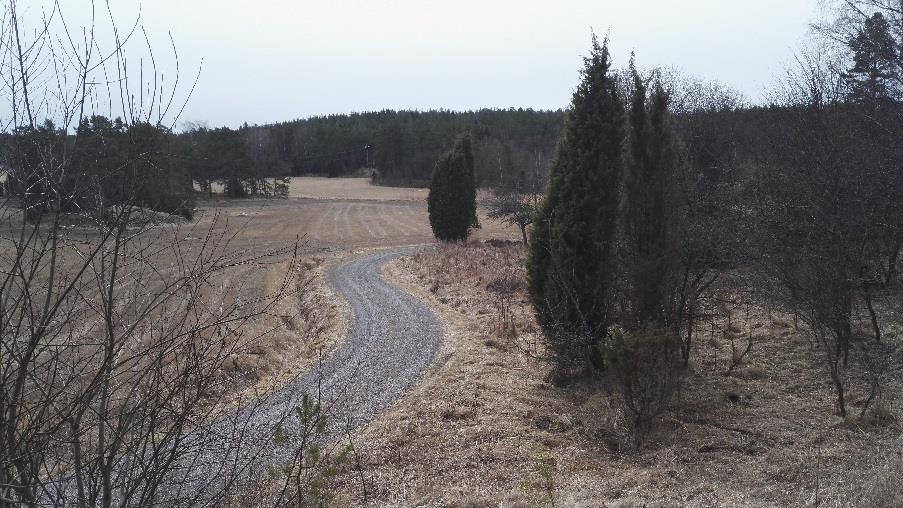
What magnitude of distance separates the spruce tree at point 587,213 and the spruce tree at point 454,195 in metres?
22.1

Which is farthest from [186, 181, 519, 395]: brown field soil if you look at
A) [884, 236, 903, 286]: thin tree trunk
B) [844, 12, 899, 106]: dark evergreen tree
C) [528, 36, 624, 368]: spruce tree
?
[884, 236, 903, 286]: thin tree trunk

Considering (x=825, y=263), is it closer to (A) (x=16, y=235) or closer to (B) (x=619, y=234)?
(B) (x=619, y=234)

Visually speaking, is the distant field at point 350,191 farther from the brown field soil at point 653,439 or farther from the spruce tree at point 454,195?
the brown field soil at point 653,439

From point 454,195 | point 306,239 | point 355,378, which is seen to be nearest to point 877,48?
point 306,239

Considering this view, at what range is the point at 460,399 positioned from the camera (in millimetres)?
11188

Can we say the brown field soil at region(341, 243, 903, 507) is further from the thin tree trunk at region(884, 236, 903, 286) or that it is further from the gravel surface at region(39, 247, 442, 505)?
the thin tree trunk at region(884, 236, 903, 286)

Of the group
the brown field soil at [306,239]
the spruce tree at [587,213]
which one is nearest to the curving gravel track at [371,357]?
the brown field soil at [306,239]

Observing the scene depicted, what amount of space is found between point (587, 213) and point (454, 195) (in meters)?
22.8

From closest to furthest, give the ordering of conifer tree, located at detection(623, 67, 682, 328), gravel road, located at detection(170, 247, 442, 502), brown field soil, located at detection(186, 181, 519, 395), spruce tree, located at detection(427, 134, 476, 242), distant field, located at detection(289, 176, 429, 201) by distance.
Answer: brown field soil, located at detection(186, 181, 519, 395) → gravel road, located at detection(170, 247, 442, 502) → conifer tree, located at detection(623, 67, 682, 328) → spruce tree, located at detection(427, 134, 476, 242) → distant field, located at detection(289, 176, 429, 201)

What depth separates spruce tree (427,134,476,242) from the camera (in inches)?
1339

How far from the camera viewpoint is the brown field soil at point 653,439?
6.41 metres

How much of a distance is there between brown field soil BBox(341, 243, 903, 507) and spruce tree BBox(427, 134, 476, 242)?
20.3 meters

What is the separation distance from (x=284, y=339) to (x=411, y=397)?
20.8ft

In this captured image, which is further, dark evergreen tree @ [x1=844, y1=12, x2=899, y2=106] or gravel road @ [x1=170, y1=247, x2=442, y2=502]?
dark evergreen tree @ [x1=844, y1=12, x2=899, y2=106]
